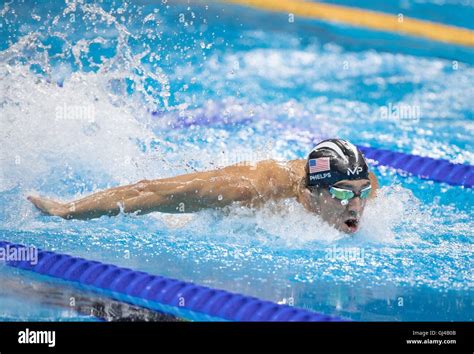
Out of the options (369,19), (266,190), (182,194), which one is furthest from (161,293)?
(369,19)

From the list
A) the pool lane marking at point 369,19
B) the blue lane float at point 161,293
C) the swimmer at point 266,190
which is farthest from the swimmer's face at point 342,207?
the pool lane marking at point 369,19

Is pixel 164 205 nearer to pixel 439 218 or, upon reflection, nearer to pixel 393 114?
pixel 439 218

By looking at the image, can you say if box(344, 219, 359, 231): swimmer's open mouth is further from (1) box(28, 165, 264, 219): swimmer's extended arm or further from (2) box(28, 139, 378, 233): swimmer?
(1) box(28, 165, 264, 219): swimmer's extended arm

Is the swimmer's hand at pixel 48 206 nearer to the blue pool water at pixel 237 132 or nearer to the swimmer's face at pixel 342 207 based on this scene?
the blue pool water at pixel 237 132

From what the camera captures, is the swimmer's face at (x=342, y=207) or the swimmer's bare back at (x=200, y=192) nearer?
the swimmer's face at (x=342, y=207)

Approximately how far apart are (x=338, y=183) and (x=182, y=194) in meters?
0.65

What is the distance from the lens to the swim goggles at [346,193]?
3.58 m

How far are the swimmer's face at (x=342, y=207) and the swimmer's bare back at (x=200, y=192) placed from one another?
0.15 meters

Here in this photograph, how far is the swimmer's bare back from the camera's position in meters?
3.71

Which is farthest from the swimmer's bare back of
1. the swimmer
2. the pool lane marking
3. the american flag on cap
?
the pool lane marking
